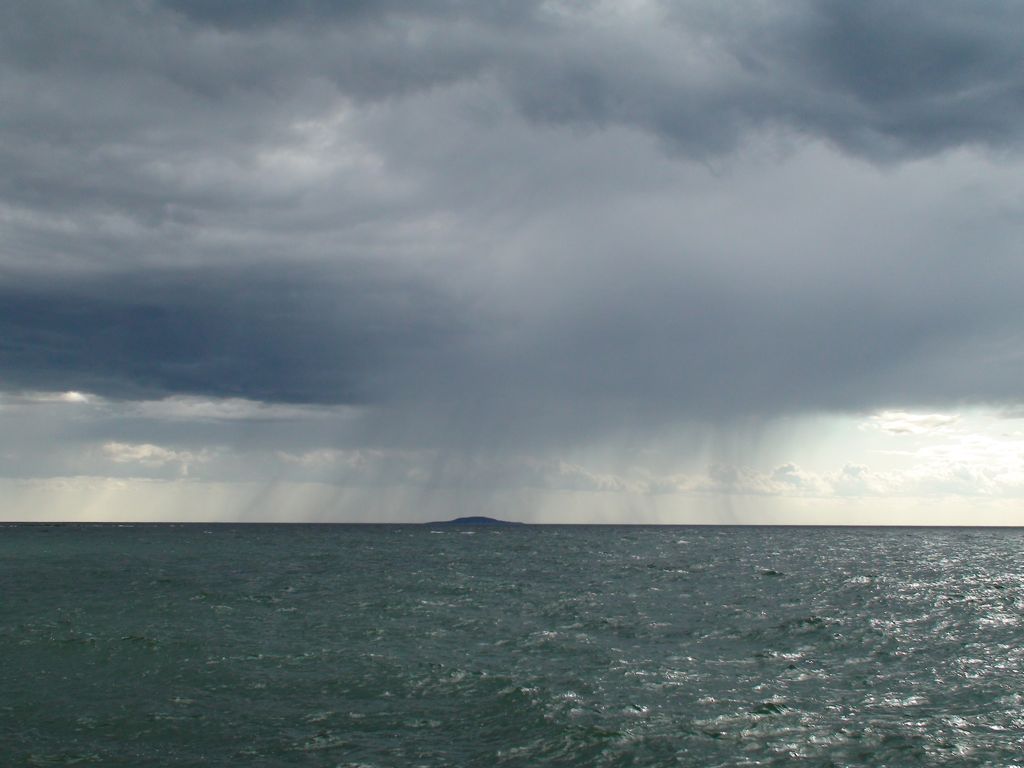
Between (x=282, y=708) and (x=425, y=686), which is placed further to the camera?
(x=425, y=686)

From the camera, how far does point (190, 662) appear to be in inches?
1209

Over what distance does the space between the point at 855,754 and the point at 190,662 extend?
24.0 meters

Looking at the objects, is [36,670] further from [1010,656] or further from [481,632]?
[1010,656]

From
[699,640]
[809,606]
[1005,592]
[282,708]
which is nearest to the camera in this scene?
[282,708]

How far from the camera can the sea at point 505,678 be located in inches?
811

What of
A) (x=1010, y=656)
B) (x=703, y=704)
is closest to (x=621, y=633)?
(x=703, y=704)

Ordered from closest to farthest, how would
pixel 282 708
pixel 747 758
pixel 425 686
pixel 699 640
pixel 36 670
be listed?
pixel 747 758
pixel 282 708
pixel 425 686
pixel 36 670
pixel 699 640

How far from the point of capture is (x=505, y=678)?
2819 centimetres

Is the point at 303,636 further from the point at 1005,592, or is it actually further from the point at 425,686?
the point at 1005,592

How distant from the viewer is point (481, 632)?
127ft

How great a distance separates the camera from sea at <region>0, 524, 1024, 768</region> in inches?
811

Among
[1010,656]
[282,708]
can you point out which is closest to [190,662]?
[282,708]

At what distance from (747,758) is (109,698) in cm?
1985

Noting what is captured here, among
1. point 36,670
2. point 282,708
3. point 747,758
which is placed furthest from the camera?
point 36,670
